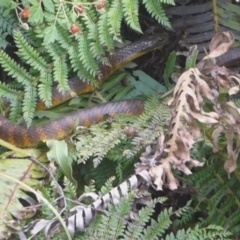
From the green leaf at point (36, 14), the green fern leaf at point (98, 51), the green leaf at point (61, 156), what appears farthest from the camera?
the green fern leaf at point (98, 51)

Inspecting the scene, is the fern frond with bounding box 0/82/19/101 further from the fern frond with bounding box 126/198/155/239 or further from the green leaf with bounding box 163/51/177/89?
the fern frond with bounding box 126/198/155/239

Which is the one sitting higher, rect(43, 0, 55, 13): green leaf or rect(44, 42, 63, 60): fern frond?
rect(43, 0, 55, 13): green leaf

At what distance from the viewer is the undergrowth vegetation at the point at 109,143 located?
2043mm

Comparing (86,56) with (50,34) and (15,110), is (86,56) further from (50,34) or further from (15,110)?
(15,110)

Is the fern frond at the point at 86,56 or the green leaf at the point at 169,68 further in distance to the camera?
the green leaf at the point at 169,68

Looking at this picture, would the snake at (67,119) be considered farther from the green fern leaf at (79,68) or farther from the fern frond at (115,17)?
the fern frond at (115,17)

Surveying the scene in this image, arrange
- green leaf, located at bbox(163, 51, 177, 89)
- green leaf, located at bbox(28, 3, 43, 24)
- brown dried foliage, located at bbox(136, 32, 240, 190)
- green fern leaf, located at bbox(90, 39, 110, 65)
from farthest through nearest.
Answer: green leaf, located at bbox(163, 51, 177, 89) → green fern leaf, located at bbox(90, 39, 110, 65) → green leaf, located at bbox(28, 3, 43, 24) → brown dried foliage, located at bbox(136, 32, 240, 190)

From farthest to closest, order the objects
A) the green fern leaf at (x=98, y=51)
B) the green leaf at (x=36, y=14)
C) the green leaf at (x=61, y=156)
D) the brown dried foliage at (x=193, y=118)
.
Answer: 1. the green fern leaf at (x=98, y=51)
2. the green leaf at (x=36, y=14)
3. the green leaf at (x=61, y=156)
4. the brown dried foliage at (x=193, y=118)

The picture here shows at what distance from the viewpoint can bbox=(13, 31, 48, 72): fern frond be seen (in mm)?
2505

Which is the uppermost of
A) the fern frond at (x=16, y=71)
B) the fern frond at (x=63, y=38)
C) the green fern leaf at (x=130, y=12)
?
the green fern leaf at (x=130, y=12)

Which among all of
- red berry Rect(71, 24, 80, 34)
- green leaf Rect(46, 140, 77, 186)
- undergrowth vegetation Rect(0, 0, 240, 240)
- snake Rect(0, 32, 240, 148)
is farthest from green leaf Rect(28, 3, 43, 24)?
green leaf Rect(46, 140, 77, 186)

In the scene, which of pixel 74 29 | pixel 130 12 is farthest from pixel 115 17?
pixel 74 29

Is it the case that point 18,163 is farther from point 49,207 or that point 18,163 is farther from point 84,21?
point 84,21

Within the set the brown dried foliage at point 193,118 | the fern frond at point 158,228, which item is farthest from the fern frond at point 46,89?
the fern frond at point 158,228
